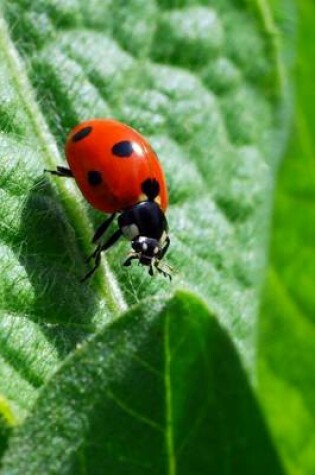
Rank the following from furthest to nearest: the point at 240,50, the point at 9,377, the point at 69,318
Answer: the point at 240,50, the point at 69,318, the point at 9,377

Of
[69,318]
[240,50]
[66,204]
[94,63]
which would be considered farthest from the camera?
[240,50]

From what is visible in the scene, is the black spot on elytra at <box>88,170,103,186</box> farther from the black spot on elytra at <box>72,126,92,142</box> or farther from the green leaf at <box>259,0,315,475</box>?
the green leaf at <box>259,0,315,475</box>

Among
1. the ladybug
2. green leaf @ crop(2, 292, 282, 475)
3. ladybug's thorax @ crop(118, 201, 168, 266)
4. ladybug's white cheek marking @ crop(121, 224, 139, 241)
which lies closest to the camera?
green leaf @ crop(2, 292, 282, 475)

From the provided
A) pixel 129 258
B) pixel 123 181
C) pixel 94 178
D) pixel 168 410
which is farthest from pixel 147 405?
pixel 123 181

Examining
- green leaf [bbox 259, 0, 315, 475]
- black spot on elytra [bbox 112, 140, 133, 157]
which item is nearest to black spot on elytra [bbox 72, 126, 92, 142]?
black spot on elytra [bbox 112, 140, 133, 157]

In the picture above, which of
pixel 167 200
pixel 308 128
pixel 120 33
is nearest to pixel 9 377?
pixel 167 200

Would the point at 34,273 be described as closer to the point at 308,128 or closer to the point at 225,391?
the point at 225,391
